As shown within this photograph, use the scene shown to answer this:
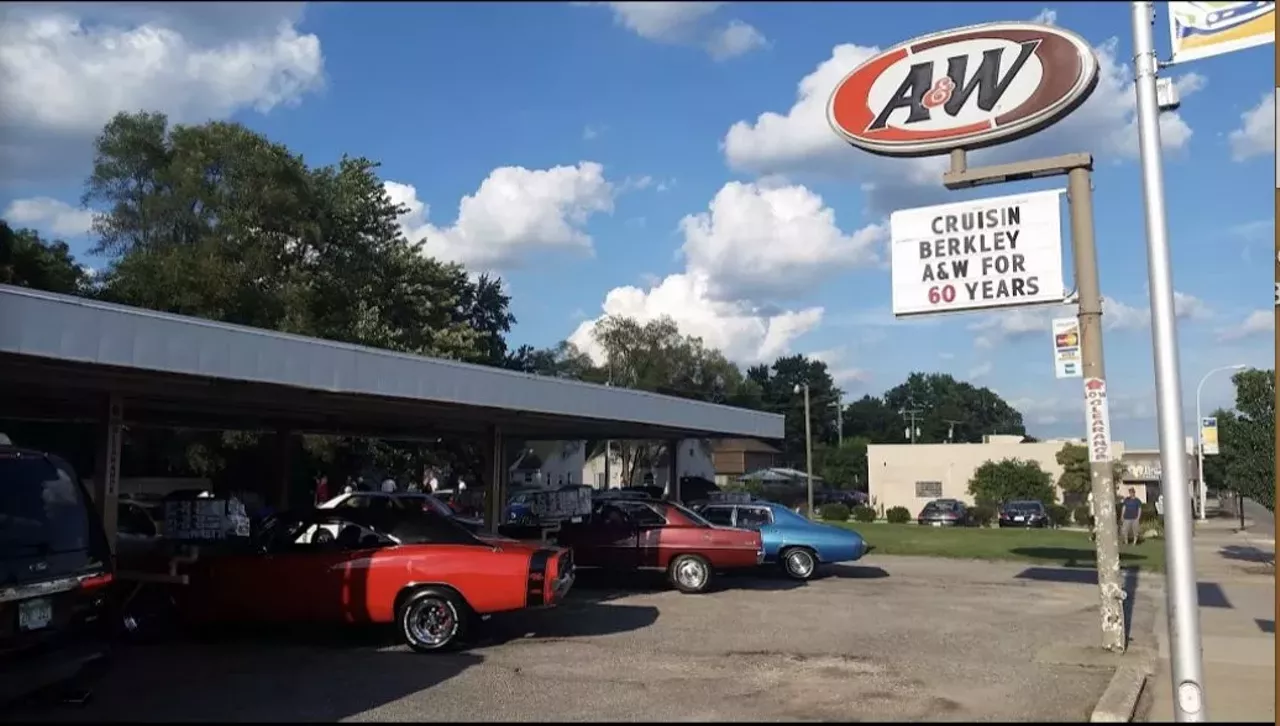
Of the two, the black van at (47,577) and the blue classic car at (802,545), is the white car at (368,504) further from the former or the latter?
the blue classic car at (802,545)

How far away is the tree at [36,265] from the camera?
29.0 metres

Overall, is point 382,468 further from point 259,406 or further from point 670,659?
point 670,659

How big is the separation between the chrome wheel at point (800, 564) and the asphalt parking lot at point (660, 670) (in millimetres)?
3589

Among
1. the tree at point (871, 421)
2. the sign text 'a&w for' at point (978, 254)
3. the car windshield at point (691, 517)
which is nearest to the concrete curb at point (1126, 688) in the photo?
the sign text 'a&w for' at point (978, 254)

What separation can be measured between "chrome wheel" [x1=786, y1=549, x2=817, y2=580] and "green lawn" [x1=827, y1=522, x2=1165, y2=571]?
786 cm

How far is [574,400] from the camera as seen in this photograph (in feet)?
54.9

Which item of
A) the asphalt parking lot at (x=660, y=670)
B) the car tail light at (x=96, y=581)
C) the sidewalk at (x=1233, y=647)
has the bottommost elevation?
the sidewalk at (x=1233, y=647)

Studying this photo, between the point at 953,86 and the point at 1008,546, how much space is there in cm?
2078

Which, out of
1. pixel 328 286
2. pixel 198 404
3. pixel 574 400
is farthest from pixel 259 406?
pixel 328 286

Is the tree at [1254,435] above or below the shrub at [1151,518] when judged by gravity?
above

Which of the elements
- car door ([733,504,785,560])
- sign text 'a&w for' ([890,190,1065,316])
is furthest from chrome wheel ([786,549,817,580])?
sign text 'a&w for' ([890,190,1065,316])

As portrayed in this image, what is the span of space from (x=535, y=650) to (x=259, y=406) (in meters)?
6.95

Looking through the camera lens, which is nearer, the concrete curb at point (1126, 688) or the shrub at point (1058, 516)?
the concrete curb at point (1126, 688)

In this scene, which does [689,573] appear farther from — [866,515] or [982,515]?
[982,515]
